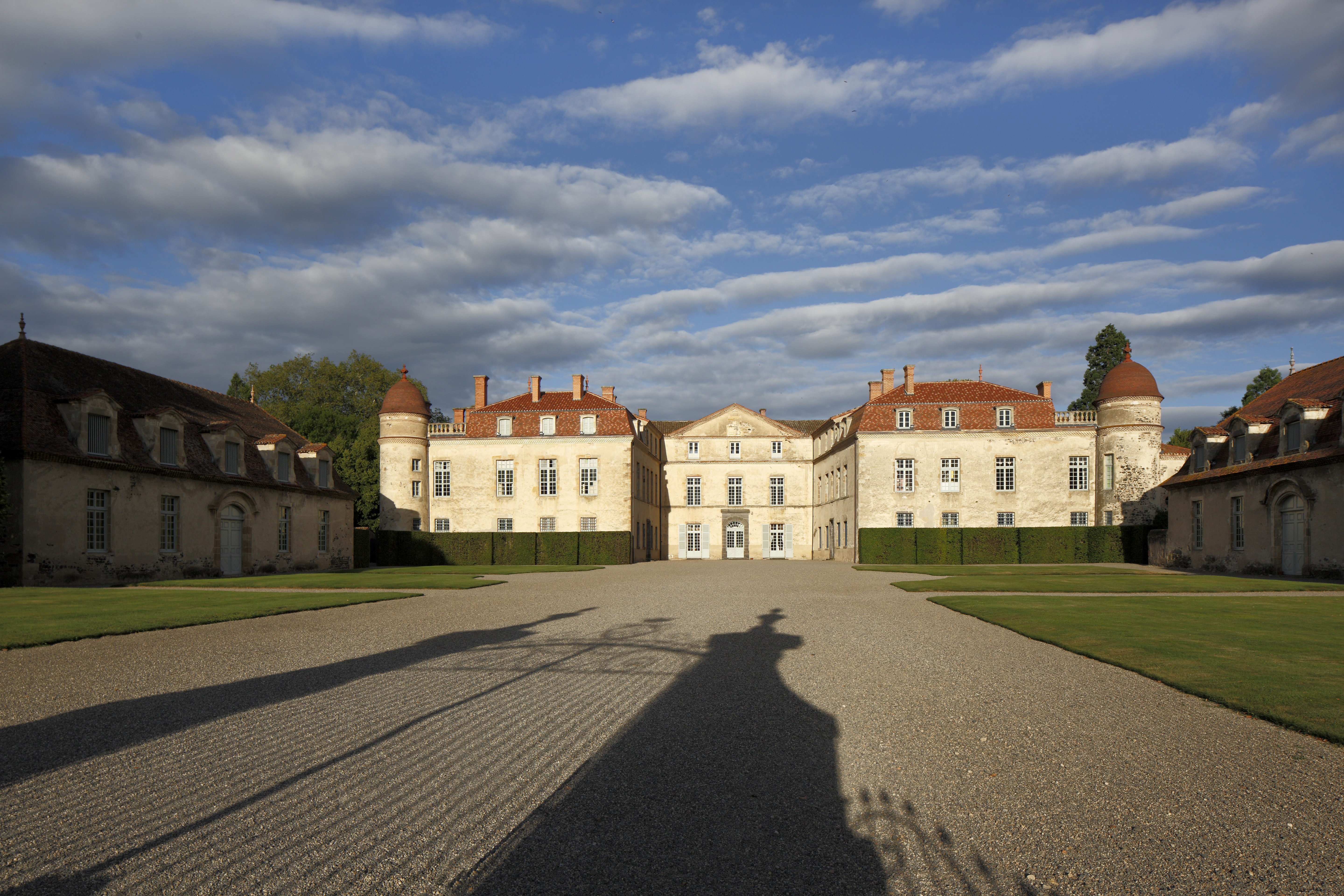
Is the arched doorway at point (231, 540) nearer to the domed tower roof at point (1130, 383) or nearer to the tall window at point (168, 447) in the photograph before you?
the tall window at point (168, 447)

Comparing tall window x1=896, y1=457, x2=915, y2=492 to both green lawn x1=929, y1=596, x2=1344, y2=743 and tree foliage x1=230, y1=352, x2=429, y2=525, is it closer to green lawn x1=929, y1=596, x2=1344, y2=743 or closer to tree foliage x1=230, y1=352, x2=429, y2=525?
green lawn x1=929, y1=596, x2=1344, y2=743

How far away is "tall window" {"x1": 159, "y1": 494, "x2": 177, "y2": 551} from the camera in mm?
28688

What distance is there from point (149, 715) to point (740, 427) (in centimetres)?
5298

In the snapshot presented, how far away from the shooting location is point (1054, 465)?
46062 millimetres

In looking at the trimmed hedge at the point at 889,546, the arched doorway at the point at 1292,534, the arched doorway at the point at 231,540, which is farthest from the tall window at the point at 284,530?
the arched doorway at the point at 1292,534

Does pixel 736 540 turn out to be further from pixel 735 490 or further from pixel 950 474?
pixel 950 474

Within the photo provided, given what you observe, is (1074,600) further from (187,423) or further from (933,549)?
(187,423)

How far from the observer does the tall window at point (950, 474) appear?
154 feet

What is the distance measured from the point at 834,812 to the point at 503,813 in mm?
1902

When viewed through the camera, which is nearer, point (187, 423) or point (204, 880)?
point (204, 880)

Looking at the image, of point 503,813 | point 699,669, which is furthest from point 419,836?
point 699,669

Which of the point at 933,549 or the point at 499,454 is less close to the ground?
the point at 499,454

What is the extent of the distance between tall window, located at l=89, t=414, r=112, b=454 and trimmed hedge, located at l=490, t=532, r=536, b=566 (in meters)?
20.0

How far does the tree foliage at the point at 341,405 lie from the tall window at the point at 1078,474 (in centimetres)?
4305
